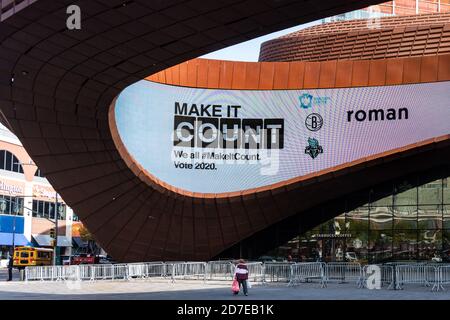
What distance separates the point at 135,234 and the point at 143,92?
28.5ft

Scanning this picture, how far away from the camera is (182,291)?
1139 inches

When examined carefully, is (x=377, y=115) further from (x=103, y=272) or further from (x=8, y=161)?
(x=8, y=161)

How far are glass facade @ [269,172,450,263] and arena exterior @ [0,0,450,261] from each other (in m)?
0.72

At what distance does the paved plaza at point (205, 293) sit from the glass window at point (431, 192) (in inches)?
479

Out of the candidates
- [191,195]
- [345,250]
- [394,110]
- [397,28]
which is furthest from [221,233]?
[397,28]

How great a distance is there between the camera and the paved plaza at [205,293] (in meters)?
25.5

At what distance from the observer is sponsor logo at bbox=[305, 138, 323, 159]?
4397 centimetres

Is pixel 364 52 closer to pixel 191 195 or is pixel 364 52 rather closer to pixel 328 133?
pixel 328 133

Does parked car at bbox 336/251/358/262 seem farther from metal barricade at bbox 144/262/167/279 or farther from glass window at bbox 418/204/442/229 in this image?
metal barricade at bbox 144/262/167/279

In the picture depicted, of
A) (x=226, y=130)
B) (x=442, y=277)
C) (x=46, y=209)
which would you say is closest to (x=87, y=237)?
(x=46, y=209)

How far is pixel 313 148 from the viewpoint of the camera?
4412 centimetres

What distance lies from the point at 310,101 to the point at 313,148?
2.98m

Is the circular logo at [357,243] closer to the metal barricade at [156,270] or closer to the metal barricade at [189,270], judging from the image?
the metal barricade at [189,270]

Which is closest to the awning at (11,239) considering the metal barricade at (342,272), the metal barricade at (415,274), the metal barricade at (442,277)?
the metal barricade at (342,272)
